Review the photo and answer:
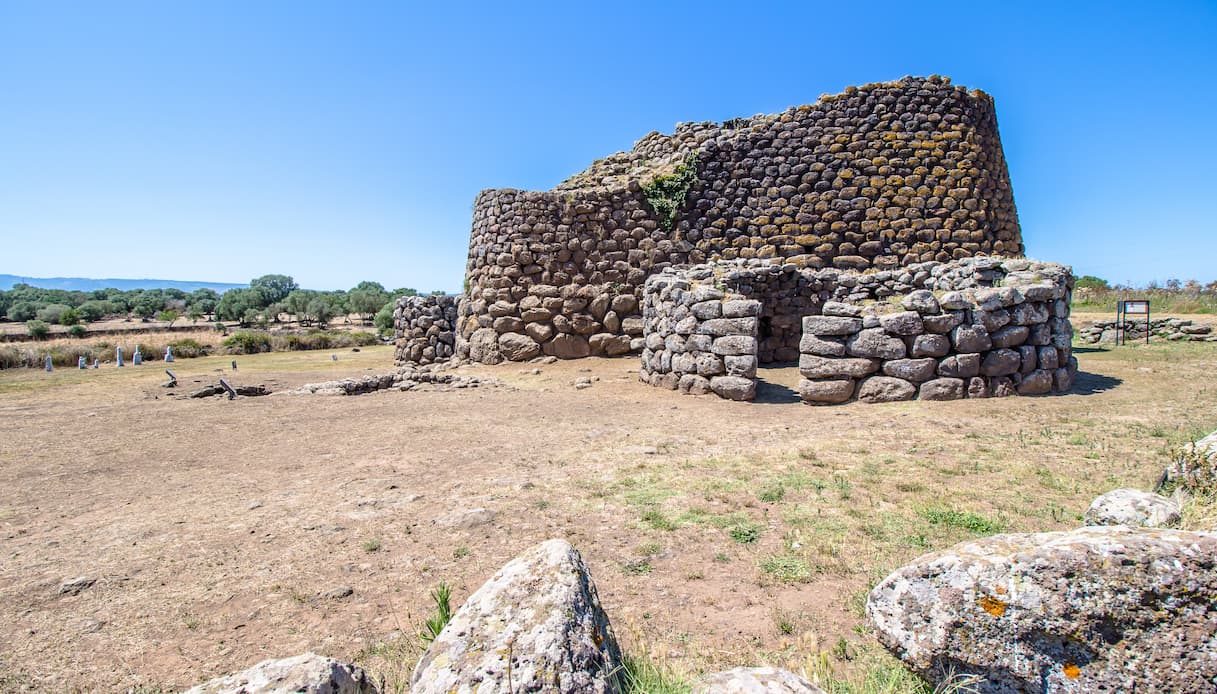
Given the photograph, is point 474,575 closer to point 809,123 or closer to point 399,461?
point 399,461

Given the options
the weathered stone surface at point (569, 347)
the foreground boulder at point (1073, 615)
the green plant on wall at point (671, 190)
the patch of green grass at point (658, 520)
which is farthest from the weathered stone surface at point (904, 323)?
the weathered stone surface at point (569, 347)

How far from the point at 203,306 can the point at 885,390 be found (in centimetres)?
6599

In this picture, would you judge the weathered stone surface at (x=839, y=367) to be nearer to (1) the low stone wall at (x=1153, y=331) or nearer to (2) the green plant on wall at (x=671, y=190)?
(2) the green plant on wall at (x=671, y=190)

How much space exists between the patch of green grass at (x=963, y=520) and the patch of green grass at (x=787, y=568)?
1.27m

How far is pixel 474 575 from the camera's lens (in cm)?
380

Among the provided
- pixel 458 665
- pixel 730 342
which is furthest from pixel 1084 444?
pixel 458 665

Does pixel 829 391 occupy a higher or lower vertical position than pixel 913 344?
lower

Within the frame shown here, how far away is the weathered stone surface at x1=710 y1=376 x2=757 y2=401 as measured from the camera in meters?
9.61

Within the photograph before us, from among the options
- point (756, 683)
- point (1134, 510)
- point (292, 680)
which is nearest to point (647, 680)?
→ point (756, 683)

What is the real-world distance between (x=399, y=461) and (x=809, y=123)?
1444cm

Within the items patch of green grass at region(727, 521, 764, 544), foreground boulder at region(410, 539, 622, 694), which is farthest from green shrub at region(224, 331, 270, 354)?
foreground boulder at region(410, 539, 622, 694)

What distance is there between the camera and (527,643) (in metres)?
1.93

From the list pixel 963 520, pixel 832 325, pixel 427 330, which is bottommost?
pixel 963 520

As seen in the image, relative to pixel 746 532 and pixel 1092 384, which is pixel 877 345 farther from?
pixel 746 532
